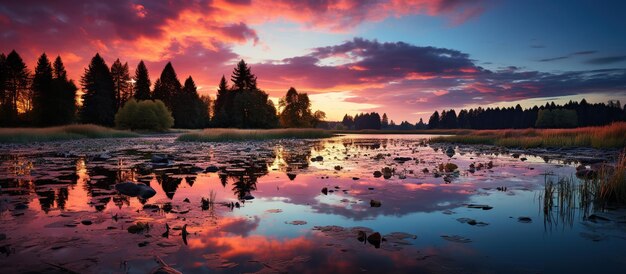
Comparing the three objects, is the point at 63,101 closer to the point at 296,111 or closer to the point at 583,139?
the point at 296,111

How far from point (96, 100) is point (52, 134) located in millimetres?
41575

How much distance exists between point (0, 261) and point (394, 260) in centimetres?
462

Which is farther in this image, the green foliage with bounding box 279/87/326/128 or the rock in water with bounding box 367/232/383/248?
the green foliage with bounding box 279/87/326/128

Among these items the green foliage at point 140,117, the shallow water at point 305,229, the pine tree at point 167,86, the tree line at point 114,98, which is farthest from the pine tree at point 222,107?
the shallow water at point 305,229

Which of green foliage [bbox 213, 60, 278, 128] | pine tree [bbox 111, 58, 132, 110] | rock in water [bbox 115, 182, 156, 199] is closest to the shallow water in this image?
rock in water [bbox 115, 182, 156, 199]

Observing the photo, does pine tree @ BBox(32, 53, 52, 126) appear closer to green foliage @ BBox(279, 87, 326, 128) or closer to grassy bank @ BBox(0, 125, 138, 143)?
grassy bank @ BBox(0, 125, 138, 143)

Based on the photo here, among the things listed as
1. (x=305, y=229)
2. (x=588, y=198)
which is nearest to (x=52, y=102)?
(x=305, y=229)

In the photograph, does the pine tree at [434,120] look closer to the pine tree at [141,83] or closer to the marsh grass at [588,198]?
the pine tree at [141,83]

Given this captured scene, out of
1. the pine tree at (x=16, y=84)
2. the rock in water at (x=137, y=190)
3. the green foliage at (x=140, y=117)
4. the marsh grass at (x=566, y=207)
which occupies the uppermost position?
the pine tree at (x=16, y=84)

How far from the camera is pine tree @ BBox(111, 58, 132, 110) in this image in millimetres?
91438

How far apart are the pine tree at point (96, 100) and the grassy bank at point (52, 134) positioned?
2996 centimetres

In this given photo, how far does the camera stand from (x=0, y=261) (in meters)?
3.97

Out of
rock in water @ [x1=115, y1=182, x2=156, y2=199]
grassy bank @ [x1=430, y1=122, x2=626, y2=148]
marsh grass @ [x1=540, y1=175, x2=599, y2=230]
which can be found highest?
grassy bank @ [x1=430, y1=122, x2=626, y2=148]

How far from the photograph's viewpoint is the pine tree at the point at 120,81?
9144 cm
